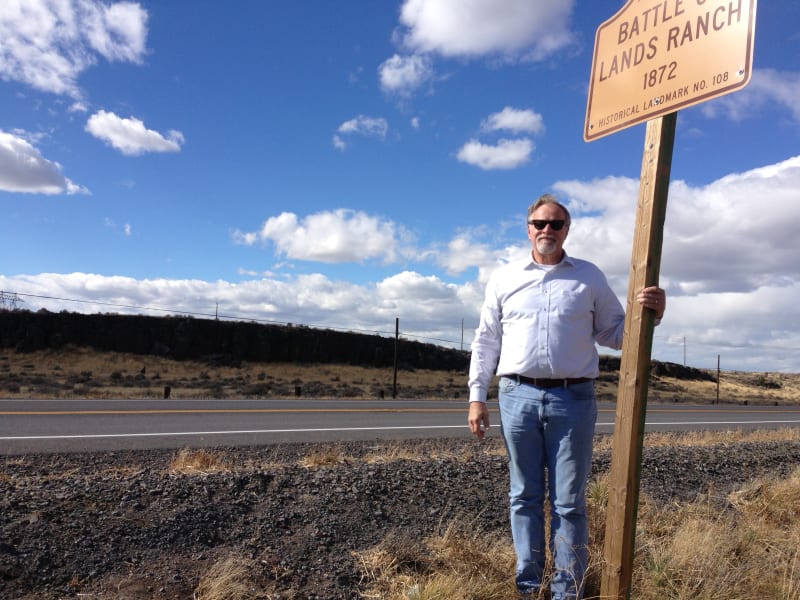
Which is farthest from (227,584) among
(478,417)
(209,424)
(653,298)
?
(209,424)

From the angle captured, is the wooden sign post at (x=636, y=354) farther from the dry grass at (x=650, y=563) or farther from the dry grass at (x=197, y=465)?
the dry grass at (x=197, y=465)

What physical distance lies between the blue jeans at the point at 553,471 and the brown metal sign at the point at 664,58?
4.08 feet

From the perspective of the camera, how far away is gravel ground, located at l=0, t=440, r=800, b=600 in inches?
125

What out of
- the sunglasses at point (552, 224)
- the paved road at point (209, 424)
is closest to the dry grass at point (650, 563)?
the sunglasses at point (552, 224)

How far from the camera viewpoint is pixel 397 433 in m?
12.6

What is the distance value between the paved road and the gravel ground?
4.96 metres

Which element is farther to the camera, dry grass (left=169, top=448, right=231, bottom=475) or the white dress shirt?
dry grass (left=169, top=448, right=231, bottom=475)

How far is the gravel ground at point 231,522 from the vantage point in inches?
125

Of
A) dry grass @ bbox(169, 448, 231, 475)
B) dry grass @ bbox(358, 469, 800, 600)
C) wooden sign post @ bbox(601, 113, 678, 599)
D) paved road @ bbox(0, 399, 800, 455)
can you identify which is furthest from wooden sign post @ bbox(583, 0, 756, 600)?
paved road @ bbox(0, 399, 800, 455)

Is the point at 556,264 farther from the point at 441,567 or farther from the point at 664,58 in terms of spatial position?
the point at 441,567

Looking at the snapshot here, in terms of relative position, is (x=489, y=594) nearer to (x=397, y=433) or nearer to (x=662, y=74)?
(x=662, y=74)

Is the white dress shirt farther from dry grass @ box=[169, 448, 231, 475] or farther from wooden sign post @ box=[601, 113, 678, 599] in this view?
dry grass @ box=[169, 448, 231, 475]

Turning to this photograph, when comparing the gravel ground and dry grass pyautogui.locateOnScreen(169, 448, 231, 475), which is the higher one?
the gravel ground

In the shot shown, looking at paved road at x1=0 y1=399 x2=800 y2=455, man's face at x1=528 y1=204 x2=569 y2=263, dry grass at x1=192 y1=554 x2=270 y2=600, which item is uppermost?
man's face at x1=528 y1=204 x2=569 y2=263
